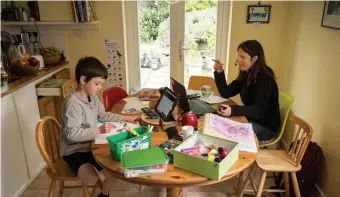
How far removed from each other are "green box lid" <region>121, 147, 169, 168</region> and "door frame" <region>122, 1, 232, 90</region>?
2.06 metres

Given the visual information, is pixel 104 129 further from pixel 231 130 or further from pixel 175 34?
pixel 175 34

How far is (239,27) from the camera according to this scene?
2.88 metres

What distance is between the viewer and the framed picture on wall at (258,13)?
278 cm

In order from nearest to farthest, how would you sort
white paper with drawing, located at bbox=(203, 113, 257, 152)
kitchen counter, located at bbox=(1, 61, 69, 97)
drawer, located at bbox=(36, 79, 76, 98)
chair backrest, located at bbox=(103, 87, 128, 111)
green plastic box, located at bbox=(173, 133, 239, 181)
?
green plastic box, located at bbox=(173, 133, 239, 181) < white paper with drawing, located at bbox=(203, 113, 257, 152) < kitchen counter, located at bbox=(1, 61, 69, 97) < chair backrest, located at bbox=(103, 87, 128, 111) < drawer, located at bbox=(36, 79, 76, 98)

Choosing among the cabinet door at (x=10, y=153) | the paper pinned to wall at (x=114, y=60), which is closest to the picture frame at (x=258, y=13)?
the paper pinned to wall at (x=114, y=60)

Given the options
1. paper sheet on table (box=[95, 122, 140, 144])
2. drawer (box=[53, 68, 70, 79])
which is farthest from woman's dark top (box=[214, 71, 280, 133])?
drawer (box=[53, 68, 70, 79])

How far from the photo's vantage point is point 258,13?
280 cm

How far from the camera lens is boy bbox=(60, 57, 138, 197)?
1.52 m

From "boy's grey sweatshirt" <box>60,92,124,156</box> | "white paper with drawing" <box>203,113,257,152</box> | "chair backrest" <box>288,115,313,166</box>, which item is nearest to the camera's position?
"white paper with drawing" <box>203,113,257,152</box>

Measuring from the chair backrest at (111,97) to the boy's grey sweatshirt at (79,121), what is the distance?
0.40 m

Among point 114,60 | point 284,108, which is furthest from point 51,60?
point 284,108

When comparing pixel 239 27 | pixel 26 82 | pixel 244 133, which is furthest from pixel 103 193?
pixel 239 27

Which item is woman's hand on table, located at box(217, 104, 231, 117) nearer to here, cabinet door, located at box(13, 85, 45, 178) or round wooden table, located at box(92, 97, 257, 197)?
round wooden table, located at box(92, 97, 257, 197)

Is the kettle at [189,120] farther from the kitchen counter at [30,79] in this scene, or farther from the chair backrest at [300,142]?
the kitchen counter at [30,79]
